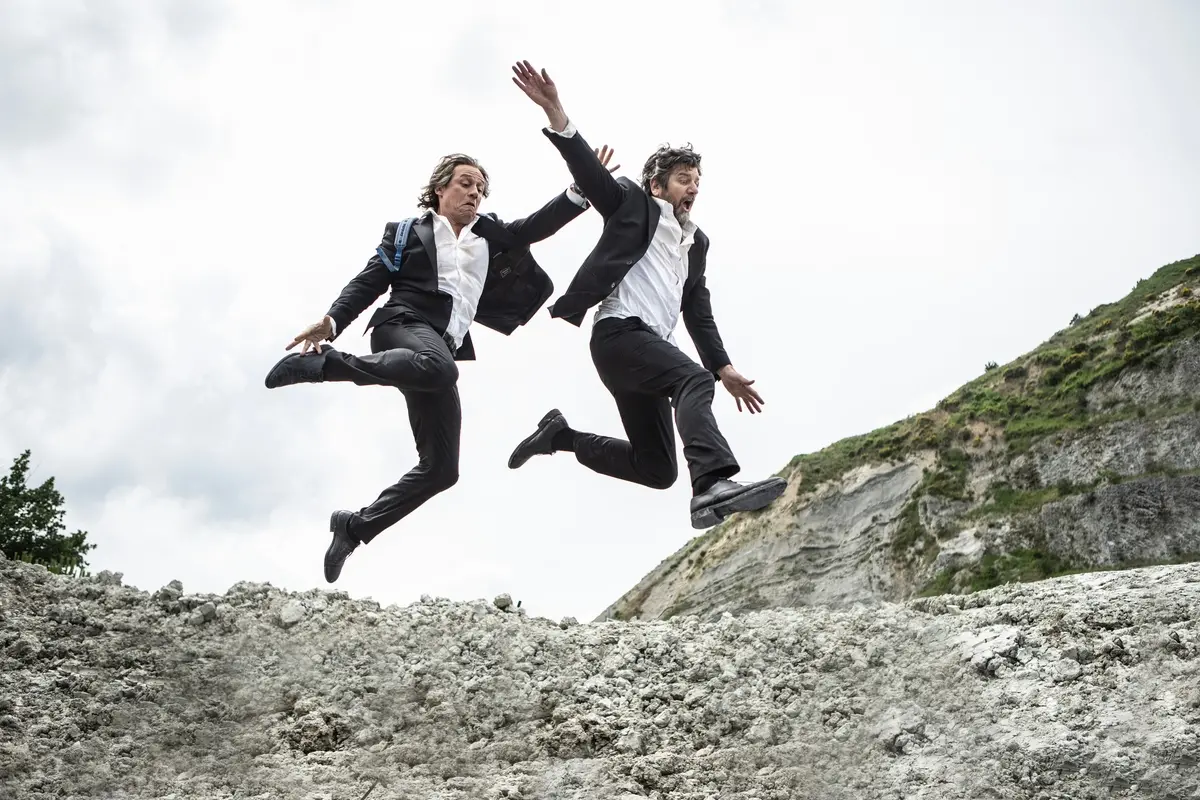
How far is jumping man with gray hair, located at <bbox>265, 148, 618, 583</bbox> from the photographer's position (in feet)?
26.7

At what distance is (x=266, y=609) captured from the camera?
27.8 ft

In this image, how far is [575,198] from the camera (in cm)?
826

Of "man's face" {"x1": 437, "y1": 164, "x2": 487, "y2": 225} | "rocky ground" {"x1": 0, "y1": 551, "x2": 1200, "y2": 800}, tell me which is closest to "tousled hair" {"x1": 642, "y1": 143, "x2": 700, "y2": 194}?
"man's face" {"x1": 437, "y1": 164, "x2": 487, "y2": 225}

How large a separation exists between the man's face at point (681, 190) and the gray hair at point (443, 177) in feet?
4.39

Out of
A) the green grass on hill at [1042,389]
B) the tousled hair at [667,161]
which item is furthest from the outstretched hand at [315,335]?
the green grass on hill at [1042,389]

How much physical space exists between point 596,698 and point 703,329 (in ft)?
9.63

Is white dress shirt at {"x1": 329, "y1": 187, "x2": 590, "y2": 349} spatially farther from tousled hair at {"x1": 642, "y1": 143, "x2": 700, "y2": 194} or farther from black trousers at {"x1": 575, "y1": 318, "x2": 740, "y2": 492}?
black trousers at {"x1": 575, "y1": 318, "x2": 740, "y2": 492}

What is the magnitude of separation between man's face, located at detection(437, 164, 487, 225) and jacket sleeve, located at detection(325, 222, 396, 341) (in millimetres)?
441

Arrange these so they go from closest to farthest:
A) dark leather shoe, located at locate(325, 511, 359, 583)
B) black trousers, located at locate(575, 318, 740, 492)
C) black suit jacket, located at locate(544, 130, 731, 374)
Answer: black trousers, located at locate(575, 318, 740, 492) → black suit jacket, located at locate(544, 130, 731, 374) → dark leather shoe, located at locate(325, 511, 359, 583)

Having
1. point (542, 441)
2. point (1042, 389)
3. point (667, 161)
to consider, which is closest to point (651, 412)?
point (542, 441)

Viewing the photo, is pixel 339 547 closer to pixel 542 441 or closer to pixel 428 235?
pixel 542 441

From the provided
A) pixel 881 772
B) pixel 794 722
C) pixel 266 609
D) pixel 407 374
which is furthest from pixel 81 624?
pixel 881 772

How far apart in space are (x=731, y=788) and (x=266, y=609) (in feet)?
12.6

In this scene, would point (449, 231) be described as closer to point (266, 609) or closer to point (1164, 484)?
point (266, 609)
